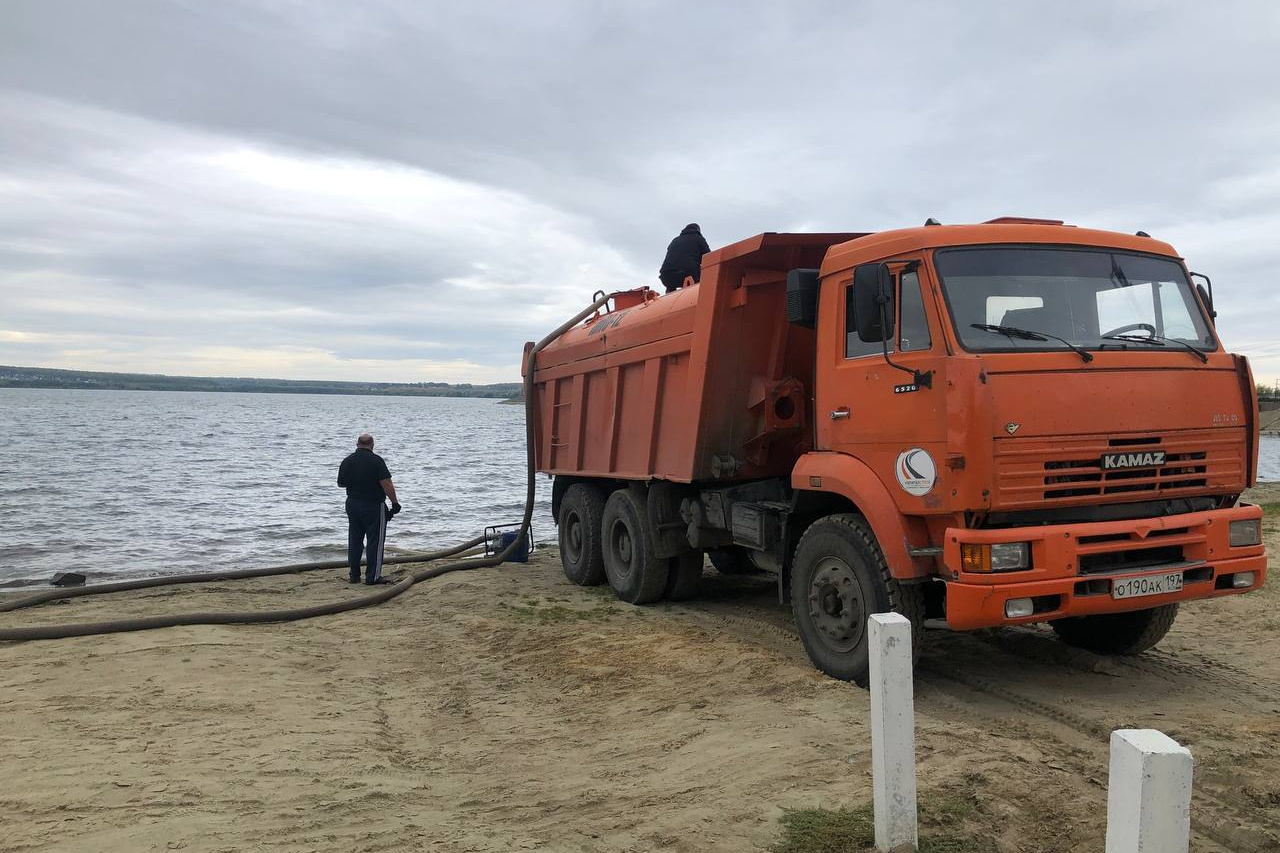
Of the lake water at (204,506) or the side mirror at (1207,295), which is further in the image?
the lake water at (204,506)

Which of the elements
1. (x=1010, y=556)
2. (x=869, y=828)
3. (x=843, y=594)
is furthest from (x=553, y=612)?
(x=869, y=828)

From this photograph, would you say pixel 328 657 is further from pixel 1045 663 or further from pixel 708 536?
pixel 1045 663

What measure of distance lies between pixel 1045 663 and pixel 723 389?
3.15 meters

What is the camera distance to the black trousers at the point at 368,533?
1103 centimetres

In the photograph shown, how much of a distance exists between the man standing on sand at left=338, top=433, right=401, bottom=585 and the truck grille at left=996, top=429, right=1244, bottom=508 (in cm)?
774

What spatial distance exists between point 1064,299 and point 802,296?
1684mm

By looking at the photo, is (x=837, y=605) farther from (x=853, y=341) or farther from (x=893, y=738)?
(x=893, y=738)

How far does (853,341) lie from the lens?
6.16 m

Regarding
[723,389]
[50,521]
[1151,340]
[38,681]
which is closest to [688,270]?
[723,389]

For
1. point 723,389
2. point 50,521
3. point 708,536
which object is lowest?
point 50,521

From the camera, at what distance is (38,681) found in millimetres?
6293

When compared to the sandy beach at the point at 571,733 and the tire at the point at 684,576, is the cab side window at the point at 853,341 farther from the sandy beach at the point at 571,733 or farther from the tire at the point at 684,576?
the tire at the point at 684,576

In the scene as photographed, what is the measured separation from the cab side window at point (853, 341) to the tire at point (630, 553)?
3.55m

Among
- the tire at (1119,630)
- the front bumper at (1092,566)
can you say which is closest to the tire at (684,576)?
the tire at (1119,630)
